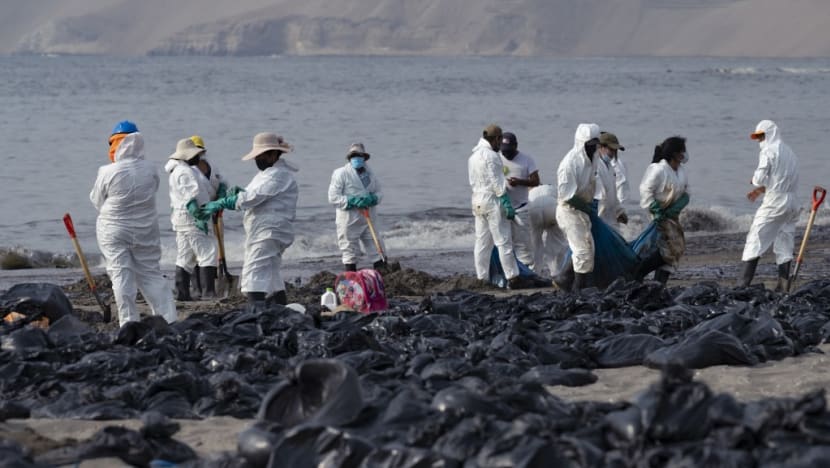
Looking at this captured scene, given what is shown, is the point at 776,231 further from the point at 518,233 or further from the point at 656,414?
the point at 656,414

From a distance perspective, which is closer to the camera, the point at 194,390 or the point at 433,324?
the point at 194,390

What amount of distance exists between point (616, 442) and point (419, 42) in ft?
639

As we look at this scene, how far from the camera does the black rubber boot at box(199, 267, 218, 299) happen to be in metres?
13.0

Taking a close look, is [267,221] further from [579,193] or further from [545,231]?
[545,231]

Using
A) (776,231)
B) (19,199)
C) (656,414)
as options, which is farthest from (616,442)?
(19,199)

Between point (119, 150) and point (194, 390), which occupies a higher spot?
point (119, 150)

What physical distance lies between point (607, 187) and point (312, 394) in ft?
23.2

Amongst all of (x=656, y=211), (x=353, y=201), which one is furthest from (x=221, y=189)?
(x=656, y=211)

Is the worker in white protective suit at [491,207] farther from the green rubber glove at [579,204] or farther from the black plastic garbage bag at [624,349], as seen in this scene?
the black plastic garbage bag at [624,349]

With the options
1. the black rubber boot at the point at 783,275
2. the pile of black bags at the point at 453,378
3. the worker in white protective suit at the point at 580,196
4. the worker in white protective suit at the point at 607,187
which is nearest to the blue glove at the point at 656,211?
the worker in white protective suit at the point at 607,187

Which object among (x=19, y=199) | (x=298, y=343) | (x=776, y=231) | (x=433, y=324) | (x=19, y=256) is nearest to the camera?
(x=298, y=343)

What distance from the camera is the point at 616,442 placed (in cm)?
529

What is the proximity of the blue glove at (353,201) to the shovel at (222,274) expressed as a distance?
1.97 m

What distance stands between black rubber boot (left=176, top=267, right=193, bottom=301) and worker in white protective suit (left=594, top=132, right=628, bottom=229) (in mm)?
4242
